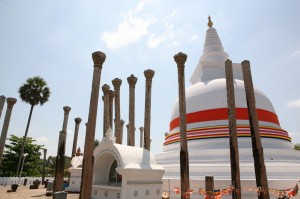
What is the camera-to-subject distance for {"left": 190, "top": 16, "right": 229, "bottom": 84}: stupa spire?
2947 cm

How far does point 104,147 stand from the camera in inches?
568

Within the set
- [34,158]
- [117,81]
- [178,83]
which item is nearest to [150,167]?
[178,83]

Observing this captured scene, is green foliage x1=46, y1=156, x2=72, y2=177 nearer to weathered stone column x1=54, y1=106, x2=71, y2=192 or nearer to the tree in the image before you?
the tree

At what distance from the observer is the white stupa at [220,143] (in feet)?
52.7

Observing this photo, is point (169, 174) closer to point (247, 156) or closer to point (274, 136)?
point (247, 156)

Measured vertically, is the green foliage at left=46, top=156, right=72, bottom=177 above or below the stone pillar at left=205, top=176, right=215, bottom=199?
above

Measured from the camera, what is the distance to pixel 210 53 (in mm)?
30297

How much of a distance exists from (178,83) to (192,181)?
6.94 m

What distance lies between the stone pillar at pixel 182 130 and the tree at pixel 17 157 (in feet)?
107

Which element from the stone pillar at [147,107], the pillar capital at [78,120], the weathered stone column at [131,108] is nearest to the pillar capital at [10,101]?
the pillar capital at [78,120]

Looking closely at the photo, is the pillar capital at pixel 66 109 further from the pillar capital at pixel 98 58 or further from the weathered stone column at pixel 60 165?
the pillar capital at pixel 98 58

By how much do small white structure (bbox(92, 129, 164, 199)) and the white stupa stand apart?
378 centimetres

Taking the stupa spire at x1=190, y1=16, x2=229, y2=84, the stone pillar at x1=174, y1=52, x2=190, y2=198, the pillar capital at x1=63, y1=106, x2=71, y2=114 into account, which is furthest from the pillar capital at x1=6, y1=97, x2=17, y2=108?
the stupa spire at x1=190, y1=16, x2=229, y2=84

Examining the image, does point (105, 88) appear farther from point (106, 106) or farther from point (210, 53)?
point (210, 53)
